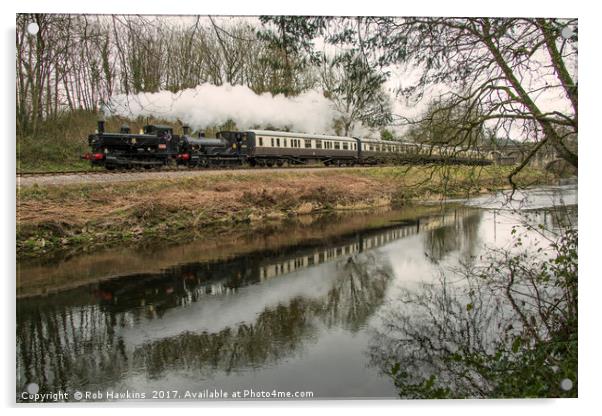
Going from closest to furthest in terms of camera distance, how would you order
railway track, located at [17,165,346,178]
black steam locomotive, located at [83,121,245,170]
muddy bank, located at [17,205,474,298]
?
muddy bank, located at [17,205,474,298] < railway track, located at [17,165,346,178] < black steam locomotive, located at [83,121,245,170]

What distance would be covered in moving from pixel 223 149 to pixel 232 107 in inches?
204

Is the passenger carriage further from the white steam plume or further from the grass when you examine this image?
the grass

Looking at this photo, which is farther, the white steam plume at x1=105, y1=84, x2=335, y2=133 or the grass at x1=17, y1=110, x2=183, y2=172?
the white steam plume at x1=105, y1=84, x2=335, y2=133

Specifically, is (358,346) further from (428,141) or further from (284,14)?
(284,14)

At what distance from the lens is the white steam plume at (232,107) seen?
6281 millimetres

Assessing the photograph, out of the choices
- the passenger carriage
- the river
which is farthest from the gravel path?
the river

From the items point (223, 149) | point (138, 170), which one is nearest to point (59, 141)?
point (138, 170)

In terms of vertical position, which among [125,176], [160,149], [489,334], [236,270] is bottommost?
[489,334]

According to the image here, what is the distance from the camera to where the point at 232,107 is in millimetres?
7562

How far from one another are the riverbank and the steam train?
0.58 metres

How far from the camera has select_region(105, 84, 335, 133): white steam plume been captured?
628cm

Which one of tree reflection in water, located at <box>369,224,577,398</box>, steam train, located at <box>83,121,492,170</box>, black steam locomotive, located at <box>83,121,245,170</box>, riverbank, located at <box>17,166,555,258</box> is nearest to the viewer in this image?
tree reflection in water, located at <box>369,224,577,398</box>

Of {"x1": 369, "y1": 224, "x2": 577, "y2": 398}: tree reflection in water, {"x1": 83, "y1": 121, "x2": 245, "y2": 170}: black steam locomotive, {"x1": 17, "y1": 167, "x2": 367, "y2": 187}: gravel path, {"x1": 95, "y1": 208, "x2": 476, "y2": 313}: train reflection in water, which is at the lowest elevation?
{"x1": 369, "y1": 224, "x2": 577, "y2": 398}: tree reflection in water

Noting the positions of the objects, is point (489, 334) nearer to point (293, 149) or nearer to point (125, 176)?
point (125, 176)
